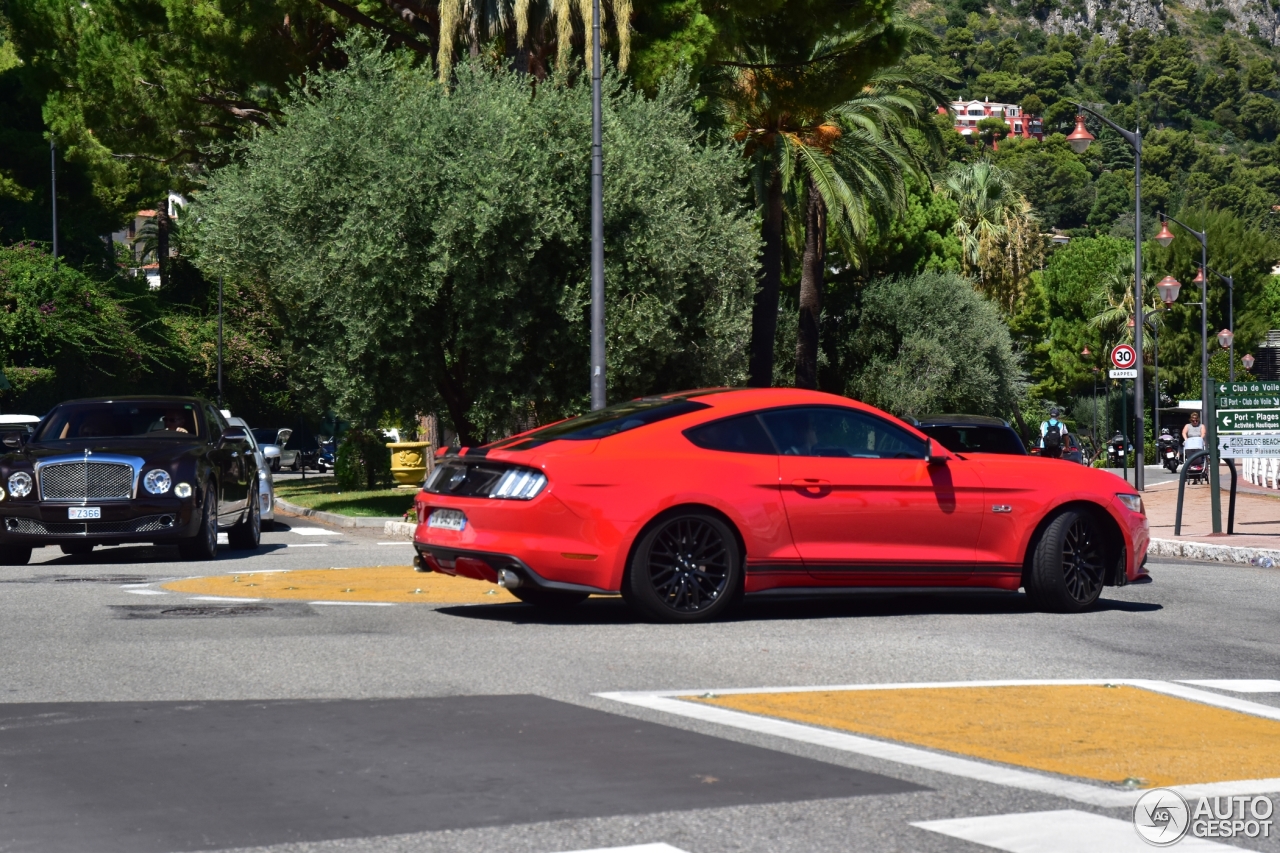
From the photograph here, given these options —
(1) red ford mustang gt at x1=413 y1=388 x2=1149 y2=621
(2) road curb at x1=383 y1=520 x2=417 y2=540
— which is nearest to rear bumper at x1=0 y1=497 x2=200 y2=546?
(1) red ford mustang gt at x1=413 y1=388 x2=1149 y2=621

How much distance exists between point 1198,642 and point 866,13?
923 inches

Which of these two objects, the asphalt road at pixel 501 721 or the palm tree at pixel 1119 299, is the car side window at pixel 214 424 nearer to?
the asphalt road at pixel 501 721

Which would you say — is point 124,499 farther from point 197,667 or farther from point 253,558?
point 197,667

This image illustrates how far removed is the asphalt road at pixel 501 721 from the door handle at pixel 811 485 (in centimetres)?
85

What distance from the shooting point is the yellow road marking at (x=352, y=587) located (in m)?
12.4

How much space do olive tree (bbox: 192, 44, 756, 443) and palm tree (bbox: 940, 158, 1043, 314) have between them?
39.7 meters

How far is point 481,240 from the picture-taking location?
23781 mm

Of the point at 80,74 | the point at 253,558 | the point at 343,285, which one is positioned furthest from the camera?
the point at 80,74

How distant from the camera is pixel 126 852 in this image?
15.8ft

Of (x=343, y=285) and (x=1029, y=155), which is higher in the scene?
(x=1029, y=155)

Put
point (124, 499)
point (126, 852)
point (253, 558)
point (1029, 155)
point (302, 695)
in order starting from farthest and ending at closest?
point (1029, 155)
point (253, 558)
point (124, 499)
point (302, 695)
point (126, 852)

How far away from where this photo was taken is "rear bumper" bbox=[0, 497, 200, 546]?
15.6 metres

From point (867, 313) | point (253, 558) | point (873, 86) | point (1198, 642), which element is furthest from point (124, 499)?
point (867, 313)

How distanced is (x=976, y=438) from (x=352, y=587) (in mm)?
6743
